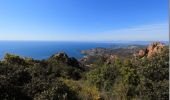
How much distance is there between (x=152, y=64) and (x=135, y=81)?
160 centimetres

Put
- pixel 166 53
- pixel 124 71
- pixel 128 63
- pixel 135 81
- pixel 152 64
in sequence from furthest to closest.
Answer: pixel 128 63 < pixel 124 71 < pixel 135 81 < pixel 166 53 < pixel 152 64

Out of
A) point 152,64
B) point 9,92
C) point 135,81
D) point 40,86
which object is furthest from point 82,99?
point 135,81

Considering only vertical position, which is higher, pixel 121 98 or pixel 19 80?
pixel 19 80

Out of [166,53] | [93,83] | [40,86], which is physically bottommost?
[93,83]

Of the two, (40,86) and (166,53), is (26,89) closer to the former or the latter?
(40,86)

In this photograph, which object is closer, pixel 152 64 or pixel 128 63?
pixel 152 64

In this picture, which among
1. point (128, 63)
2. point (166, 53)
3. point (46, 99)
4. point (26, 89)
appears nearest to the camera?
point (46, 99)

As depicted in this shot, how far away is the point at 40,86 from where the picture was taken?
6742mm

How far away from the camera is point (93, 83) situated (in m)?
10.6

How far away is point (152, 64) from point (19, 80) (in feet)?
14.5

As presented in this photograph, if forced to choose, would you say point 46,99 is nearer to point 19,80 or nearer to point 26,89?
point 26,89

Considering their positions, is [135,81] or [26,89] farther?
[135,81]

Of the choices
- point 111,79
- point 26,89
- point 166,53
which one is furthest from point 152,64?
point 26,89

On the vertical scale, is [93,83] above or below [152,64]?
below
